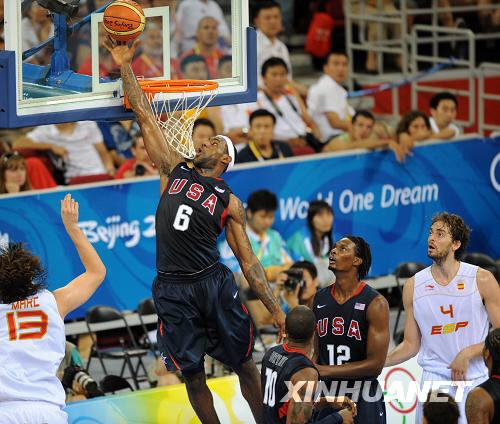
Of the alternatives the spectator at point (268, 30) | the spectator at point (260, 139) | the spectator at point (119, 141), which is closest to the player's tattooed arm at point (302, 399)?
the spectator at point (260, 139)

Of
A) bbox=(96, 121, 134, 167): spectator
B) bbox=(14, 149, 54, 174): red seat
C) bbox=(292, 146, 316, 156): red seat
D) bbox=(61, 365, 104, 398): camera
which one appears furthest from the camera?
bbox=(292, 146, 316, 156): red seat

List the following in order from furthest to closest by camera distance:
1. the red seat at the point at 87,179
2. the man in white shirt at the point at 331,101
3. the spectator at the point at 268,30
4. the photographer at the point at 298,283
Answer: the spectator at the point at 268,30
the man in white shirt at the point at 331,101
the red seat at the point at 87,179
the photographer at the point at 298,283

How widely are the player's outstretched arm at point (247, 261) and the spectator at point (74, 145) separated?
495 cm

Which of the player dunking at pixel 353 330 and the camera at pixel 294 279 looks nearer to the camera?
the player dunking at pixel 353 330

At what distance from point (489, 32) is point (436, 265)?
392 inches

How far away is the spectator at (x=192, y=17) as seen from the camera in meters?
15.0

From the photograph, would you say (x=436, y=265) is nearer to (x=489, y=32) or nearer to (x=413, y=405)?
(x=413, y=405)

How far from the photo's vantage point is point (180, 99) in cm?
926

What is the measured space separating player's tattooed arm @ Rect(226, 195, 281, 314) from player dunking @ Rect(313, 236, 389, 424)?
0.34 metres

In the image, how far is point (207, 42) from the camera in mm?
14766

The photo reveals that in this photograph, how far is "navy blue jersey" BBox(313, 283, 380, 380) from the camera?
8.22 meters

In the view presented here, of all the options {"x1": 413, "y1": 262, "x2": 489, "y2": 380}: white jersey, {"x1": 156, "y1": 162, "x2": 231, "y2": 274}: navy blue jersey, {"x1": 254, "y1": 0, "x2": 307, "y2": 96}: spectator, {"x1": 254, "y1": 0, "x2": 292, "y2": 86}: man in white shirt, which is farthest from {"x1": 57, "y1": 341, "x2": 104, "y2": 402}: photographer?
{"x1": 254, "y1": 0, "x2": 292, "y2": 86}: man in white shirt

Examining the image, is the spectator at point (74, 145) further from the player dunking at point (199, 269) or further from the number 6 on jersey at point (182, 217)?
the number 6 on jersey at point (182, 217)

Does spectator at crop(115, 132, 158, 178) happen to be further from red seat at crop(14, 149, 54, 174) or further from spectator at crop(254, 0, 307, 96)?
spectator at crop(254, 0, 307, 96)
